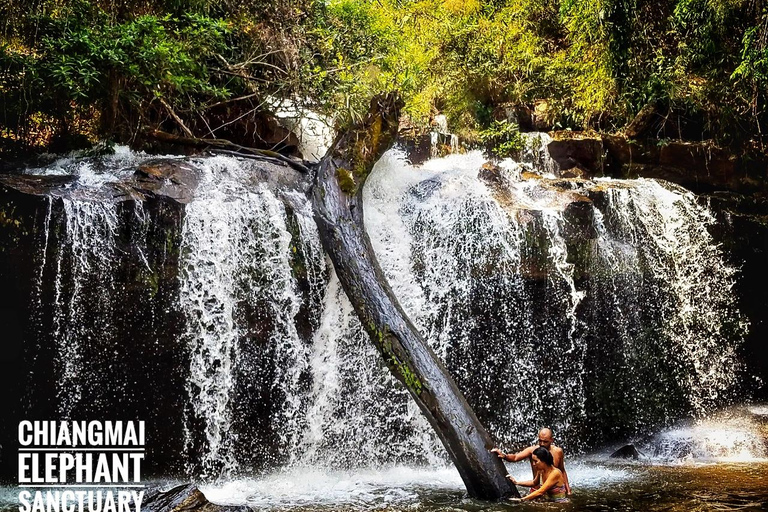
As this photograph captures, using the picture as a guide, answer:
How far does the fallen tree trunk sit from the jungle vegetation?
54 cm

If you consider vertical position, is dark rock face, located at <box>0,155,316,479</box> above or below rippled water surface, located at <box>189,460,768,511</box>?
above

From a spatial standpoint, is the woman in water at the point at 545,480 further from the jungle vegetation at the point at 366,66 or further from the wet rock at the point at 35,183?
the wet rock at the point at 35,183

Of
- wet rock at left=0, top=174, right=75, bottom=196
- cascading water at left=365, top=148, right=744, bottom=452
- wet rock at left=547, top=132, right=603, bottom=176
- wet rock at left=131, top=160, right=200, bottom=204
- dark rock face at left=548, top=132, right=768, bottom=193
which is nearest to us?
wet rock at left=0, top=174, right=75, bottom=196

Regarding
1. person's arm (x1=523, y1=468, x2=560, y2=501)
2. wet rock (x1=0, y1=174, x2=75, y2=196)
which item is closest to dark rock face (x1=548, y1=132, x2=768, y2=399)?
person's arm (x1=523, y1=468, x2=560, y2=501)

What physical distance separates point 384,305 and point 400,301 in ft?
4.78

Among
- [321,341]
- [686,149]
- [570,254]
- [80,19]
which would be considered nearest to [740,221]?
[686,149]

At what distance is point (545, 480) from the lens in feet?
19.4

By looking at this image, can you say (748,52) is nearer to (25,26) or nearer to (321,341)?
(321,341)

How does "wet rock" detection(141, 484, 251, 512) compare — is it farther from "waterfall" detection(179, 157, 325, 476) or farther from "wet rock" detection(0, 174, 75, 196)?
"wet rock" detection(0, 174, 75, 196)

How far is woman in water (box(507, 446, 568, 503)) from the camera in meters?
5.81

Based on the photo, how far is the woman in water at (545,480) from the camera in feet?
19.0

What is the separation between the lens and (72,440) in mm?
7453

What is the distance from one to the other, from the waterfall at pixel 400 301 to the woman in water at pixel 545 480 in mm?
2073

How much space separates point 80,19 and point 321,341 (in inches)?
182
